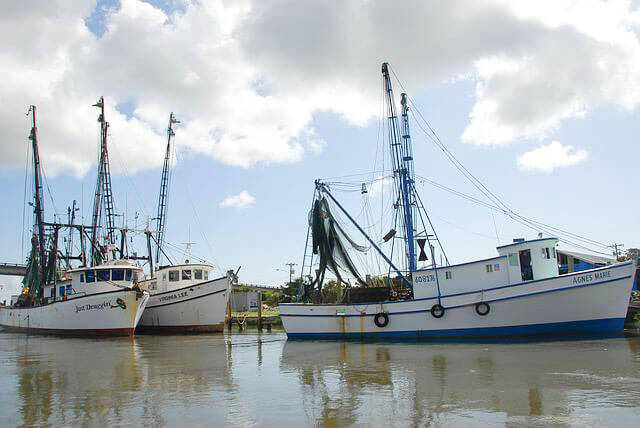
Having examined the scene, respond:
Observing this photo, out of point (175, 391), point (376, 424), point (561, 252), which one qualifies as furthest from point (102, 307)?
point (561, 252)

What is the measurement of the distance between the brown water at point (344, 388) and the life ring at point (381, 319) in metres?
5.13

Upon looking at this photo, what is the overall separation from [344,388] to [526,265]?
1501cm

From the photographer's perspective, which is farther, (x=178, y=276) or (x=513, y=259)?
(x=178, y=276)

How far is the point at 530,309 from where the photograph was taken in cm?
2342

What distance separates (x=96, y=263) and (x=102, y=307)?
42.0ft

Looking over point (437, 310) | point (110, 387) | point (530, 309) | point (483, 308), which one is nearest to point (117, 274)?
point (437, 310)

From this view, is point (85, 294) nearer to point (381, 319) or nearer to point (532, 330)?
point (381, 319)

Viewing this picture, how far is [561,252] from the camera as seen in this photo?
134 ft

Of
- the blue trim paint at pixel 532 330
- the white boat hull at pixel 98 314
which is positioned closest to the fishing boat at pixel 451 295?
the blue trim paint at pixel 532 330

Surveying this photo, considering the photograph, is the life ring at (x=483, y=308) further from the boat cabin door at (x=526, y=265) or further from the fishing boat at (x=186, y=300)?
the fishing boat at (x=186, y=300)

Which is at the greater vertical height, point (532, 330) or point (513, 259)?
point (513, 259)

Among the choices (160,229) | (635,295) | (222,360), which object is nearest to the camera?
(222,360)

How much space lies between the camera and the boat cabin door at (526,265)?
24250 mm

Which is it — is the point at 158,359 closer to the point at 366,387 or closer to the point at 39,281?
the point at 366,387
